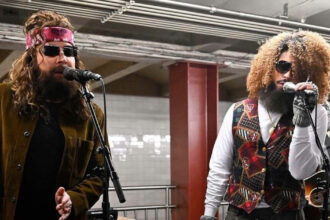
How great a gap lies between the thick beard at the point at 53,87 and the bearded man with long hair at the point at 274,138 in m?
0.90

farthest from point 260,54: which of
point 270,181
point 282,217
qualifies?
point 282,217

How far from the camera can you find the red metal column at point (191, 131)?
6.55m

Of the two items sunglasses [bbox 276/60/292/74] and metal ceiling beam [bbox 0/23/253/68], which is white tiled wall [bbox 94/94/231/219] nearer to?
metal ceiling beam [bbox 0/23/253/68]

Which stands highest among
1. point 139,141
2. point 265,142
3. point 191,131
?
point 191,131

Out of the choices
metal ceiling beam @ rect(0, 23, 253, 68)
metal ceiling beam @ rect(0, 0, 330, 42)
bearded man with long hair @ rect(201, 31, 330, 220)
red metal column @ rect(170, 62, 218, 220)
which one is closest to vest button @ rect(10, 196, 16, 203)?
bearded man with long hair @ rect(201, 31, 330, 220)

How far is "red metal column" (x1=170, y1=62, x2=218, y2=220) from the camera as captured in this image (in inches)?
258

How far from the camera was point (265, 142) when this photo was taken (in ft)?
7.52

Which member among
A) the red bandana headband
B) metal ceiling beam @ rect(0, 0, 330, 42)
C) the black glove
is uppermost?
metal ceiling beam @ rect(0, 0, 330, 42)

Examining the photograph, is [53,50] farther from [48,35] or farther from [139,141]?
[139,141]

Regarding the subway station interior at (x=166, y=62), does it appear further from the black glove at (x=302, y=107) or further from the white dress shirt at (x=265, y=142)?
the black glove at (x=302, y=107)

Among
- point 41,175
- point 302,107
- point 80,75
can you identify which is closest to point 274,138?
point 302,107

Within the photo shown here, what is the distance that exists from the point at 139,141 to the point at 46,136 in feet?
23.6

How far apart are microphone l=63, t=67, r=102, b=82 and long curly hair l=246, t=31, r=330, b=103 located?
108 centimetres

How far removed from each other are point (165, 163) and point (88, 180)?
7460 mm
